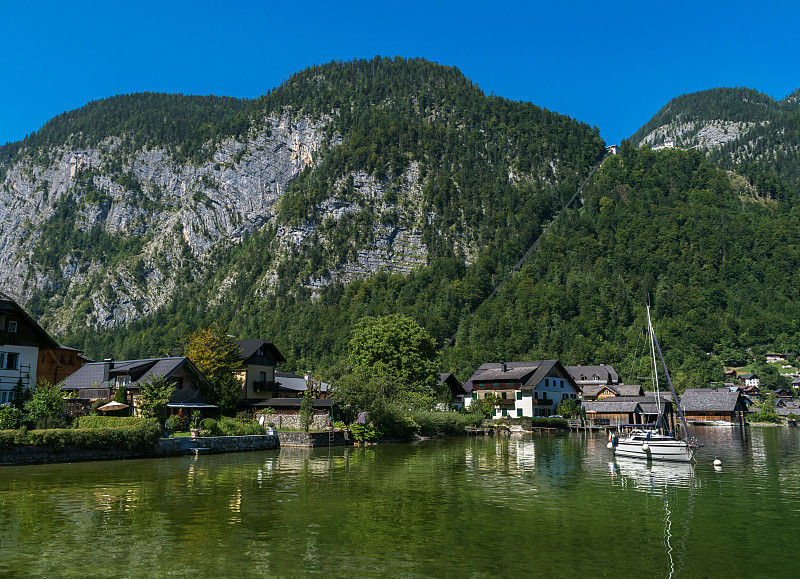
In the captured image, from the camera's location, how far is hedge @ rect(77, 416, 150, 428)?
52.5 meters

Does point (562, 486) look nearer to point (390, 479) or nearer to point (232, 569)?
point (390, 479)

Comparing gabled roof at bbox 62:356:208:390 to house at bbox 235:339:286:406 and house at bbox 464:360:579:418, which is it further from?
house at bbox 464:360:579:418

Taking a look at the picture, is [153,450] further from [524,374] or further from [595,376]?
[595,376]

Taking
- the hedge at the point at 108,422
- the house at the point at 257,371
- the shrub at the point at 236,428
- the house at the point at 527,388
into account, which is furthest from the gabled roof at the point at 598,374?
the hedge at the point at 108,422

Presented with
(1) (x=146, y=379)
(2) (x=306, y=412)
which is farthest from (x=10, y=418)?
(2) (x=306, y=412)

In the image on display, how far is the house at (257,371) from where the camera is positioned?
8394cm

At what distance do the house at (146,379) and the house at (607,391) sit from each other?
3544 inches

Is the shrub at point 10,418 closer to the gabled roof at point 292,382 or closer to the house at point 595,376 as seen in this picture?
the gabled roof at point 292,382

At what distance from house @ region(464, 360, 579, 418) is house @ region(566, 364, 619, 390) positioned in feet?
75.6

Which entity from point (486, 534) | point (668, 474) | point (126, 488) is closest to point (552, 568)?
point (486, 534)

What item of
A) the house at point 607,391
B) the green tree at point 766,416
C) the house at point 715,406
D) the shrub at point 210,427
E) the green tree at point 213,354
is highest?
the green tree at point 213,354

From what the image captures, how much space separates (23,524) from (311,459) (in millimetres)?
30116

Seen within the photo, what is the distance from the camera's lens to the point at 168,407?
65.0 metres

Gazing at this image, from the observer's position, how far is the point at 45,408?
4962cm
